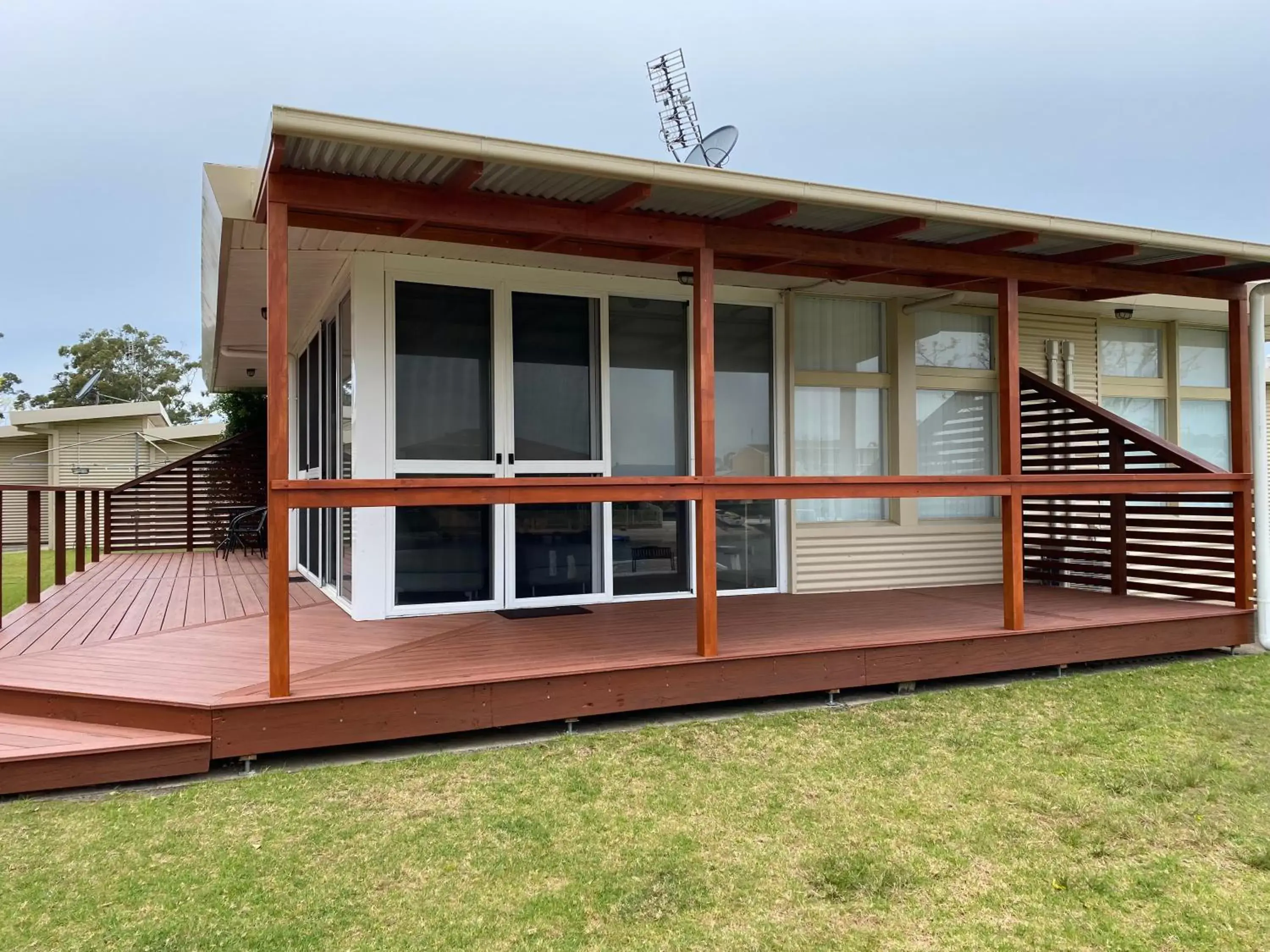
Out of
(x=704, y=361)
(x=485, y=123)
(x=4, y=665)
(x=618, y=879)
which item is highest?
(x=485, y=123)

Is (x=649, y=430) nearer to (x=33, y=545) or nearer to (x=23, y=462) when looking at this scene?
(x=33, y=545)

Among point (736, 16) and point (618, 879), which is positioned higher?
point (736, 16)

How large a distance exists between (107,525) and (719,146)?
29.8 feet

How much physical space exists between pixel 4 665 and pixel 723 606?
159 inches

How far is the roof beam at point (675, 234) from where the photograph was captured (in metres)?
3.93

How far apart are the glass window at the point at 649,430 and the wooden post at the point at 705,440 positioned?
5.22 ft

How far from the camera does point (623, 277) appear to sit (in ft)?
20.3

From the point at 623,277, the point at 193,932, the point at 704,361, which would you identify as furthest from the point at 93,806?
the point at 623,277

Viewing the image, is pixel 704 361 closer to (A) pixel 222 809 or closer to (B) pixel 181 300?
(A) pixel 222 809

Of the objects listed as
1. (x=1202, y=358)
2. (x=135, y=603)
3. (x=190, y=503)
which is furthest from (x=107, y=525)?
(x=1202, y=358)

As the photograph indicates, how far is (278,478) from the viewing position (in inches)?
145

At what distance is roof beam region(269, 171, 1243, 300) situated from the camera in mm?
3928

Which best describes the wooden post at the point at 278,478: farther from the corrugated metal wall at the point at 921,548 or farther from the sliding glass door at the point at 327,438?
the corrugated metal wall at the point at 921,548

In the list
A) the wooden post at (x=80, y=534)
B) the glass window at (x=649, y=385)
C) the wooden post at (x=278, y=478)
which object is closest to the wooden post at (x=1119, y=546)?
the glass window at (x=649, y=385)
